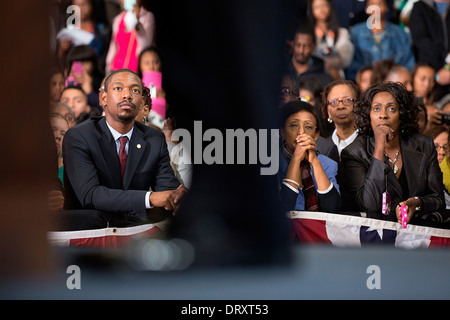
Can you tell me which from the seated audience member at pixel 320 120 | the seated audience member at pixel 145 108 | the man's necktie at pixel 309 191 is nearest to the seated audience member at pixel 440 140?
the seated audience member at pixel 320 120

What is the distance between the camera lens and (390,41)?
2.67 meters

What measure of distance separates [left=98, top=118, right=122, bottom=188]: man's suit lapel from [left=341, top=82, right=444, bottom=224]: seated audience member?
80cm

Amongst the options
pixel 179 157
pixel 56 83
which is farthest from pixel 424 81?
pixel 56 83

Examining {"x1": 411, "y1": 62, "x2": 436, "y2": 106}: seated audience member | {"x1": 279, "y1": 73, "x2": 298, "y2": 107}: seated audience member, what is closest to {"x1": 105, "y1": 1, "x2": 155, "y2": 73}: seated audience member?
{"x1": 279, "y1": 73, "x2": 298, "y2": 107}: seated audience member

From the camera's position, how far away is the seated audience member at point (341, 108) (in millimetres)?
2529

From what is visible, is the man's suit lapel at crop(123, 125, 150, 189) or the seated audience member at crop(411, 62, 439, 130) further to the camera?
the seated audience member at crop(411, 62, 439, 130)

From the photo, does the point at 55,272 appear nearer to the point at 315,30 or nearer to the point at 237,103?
the point at 237,103

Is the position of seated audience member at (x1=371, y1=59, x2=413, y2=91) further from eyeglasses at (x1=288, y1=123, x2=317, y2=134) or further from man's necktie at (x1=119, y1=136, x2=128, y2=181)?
man's necktie at (x1=119, y1=136, x2=128, y2=181)

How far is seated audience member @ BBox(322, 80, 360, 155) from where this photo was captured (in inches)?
99.6

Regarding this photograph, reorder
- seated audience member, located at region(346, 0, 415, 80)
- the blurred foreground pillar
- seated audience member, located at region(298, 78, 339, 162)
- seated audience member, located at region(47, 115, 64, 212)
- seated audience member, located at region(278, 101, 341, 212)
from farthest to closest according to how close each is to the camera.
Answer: seated audience member, located at region(346, 0, 415, 80), seated audience member, located at region(298, 78, 339, 162), seated audience member, located at region(278, 101, 341, 212), seated audience member, located at region(47, 115, 64, 212), the blurred foreground pillar

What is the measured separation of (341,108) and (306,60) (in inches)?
8.7

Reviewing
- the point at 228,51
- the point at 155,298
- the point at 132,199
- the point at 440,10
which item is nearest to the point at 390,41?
the point at 440,10

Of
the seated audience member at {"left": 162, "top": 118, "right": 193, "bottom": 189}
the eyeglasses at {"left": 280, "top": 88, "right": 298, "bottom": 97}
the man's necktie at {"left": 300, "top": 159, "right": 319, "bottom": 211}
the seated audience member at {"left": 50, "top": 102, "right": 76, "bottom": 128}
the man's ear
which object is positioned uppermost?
the eyeglasses at {"left": 280, "top": 88, "right": 298, "bottom": 97}

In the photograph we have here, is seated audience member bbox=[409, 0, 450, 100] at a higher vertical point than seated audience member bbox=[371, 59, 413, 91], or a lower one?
higher
